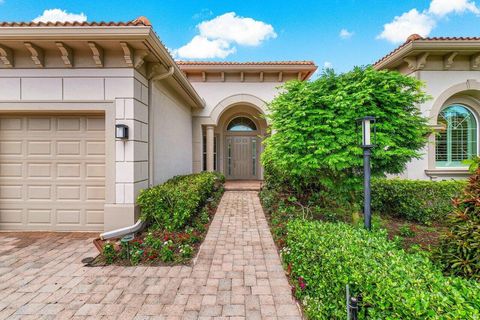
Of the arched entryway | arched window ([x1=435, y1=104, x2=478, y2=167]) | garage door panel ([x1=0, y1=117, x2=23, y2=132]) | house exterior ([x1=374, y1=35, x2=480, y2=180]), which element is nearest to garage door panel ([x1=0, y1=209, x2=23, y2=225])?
garage door panel ([x1=0, y1=117, x2=23, y2=132])

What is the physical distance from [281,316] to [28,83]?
591cm

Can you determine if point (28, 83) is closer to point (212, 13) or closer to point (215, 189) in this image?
point (215, 189)

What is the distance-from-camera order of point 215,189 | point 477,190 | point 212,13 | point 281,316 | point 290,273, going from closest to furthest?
point 477,190, point 281,316, point 290,273, point 215,189, point 212,13

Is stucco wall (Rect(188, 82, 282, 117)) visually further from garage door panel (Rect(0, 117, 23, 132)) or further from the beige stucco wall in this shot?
garage door panel (Rect(0, 117, 23, 132))

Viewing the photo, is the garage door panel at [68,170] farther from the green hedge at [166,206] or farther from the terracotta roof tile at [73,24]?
the terracotta roof tile at [73,24]

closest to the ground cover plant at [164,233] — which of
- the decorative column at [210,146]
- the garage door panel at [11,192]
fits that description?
the garage door panel at [11,192]

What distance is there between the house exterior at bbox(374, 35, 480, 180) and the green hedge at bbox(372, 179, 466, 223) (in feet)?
3.47

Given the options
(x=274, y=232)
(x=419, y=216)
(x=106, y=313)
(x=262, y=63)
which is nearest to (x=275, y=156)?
(x=274, y=232)

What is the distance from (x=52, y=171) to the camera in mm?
4574

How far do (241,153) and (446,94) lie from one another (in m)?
7.74

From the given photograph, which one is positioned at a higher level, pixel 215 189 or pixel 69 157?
pixel 69 157

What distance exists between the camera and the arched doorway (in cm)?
1112

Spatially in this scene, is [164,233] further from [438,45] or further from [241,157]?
[438,45]

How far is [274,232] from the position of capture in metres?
4.31
